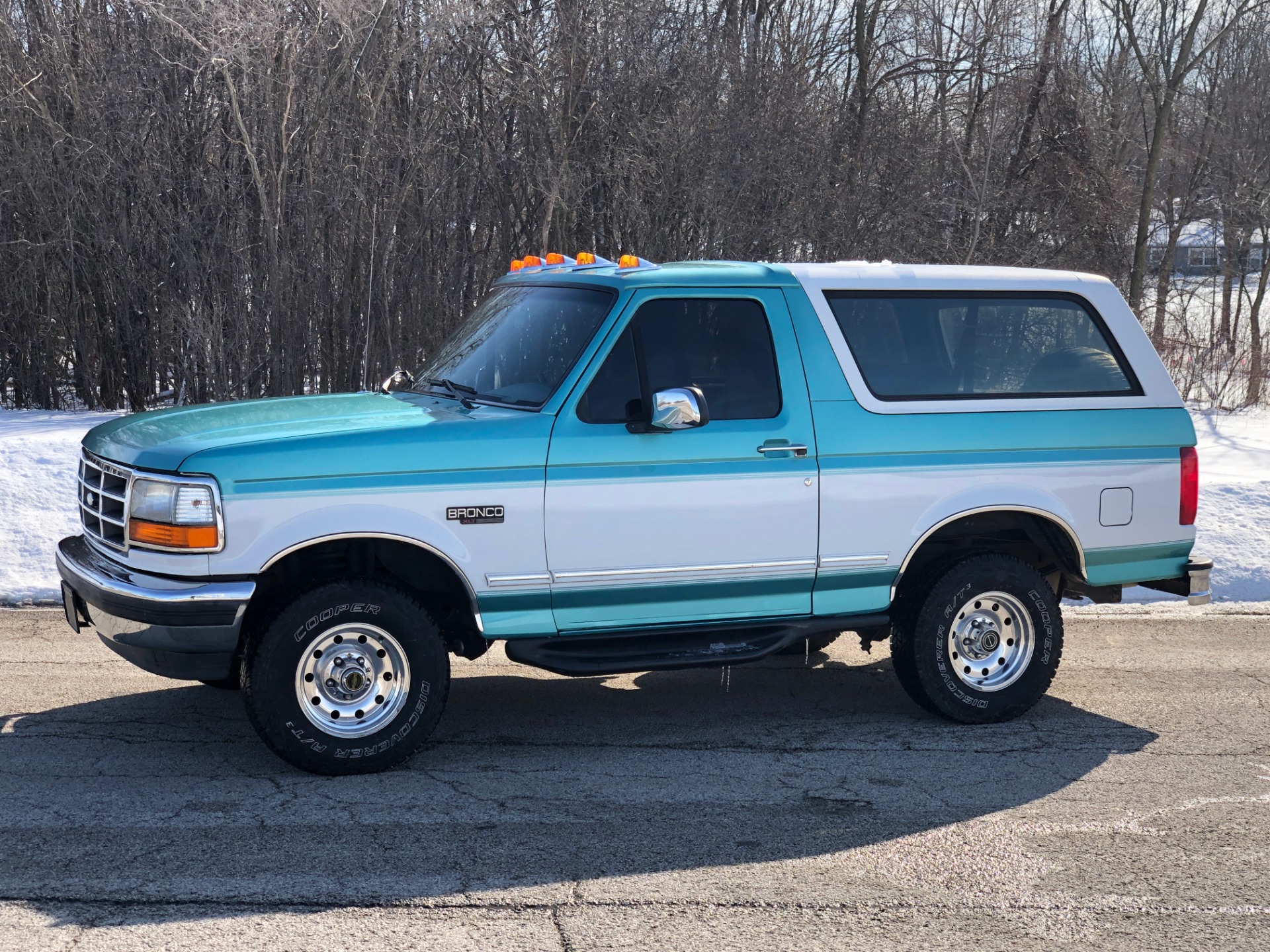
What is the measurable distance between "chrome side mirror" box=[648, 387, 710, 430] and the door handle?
0.40 m

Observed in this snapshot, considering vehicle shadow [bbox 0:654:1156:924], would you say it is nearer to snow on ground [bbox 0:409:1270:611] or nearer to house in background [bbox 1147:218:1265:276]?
snow on ground [bbox 0:409:1270:611]

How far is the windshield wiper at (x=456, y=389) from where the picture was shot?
19.4ft

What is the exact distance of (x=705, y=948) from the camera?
12.9 ft

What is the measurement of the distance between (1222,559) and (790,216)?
7.80 m

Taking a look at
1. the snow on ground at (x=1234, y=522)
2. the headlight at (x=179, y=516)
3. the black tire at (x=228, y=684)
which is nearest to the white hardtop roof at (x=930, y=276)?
the snow on ground at (x=1234, y=522)

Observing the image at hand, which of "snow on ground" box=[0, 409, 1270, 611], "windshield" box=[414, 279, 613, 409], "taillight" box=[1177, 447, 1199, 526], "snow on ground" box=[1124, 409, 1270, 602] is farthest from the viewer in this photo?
"snow on ground" box=[1124, 409, 1270, 602]

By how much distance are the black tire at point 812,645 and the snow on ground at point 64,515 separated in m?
2.62

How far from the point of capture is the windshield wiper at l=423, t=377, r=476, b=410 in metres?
5.91

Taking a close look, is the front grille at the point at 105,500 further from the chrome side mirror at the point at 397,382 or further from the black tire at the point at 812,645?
the black tire at the point at 812,645

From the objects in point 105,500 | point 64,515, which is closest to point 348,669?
point 105,500

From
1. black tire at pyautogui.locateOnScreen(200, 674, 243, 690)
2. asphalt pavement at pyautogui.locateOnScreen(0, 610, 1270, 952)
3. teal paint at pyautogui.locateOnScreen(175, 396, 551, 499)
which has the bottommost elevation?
asphalt pavement at pyautogui.locateOnScreen(0, 610, 1270, 952)

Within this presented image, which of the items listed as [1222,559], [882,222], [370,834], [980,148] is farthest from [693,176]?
[370,834]

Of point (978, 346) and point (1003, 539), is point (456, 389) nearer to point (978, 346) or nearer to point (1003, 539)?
point (978, 346)

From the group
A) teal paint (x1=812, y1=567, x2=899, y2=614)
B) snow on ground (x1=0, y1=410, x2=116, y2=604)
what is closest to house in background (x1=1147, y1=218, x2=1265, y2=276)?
snow on ground (x1=0, y1=410, x2=116, y2=604)
